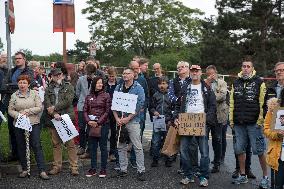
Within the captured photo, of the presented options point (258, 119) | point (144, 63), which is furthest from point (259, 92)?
point (144, 63)

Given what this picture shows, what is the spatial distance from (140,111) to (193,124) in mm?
1206

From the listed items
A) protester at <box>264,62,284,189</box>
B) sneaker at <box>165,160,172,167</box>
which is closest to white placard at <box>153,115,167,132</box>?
sneaker at <box>165,160,172,167</box>

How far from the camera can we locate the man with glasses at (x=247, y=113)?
26.5 feet

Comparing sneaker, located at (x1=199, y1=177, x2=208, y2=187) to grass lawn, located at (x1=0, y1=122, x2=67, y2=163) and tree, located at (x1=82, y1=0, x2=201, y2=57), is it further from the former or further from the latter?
tree, located at (x1=82, y1=0, x2=201, y2=57)

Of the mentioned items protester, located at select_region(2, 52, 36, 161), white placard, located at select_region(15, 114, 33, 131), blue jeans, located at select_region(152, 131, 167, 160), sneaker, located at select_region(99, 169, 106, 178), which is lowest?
sneaker, located at select_region(99, 169, 106, 178)

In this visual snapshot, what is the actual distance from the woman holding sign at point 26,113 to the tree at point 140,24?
1651 inches

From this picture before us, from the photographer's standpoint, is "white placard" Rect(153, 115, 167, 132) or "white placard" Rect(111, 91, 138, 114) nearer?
"white placard" Rect(111, 91, 138, 114)

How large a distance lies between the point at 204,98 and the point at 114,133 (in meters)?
2.36

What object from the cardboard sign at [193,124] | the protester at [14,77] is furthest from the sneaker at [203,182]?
the protester at [14,77]

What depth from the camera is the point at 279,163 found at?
6.46 meters

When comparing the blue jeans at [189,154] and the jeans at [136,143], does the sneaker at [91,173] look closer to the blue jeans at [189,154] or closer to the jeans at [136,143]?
the jeans at [136,143]

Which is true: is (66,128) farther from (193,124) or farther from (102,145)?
(193,124)

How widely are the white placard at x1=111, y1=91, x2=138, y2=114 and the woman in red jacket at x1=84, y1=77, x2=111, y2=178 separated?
19 cm

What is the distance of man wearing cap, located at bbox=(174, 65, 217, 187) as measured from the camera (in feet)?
26.4
